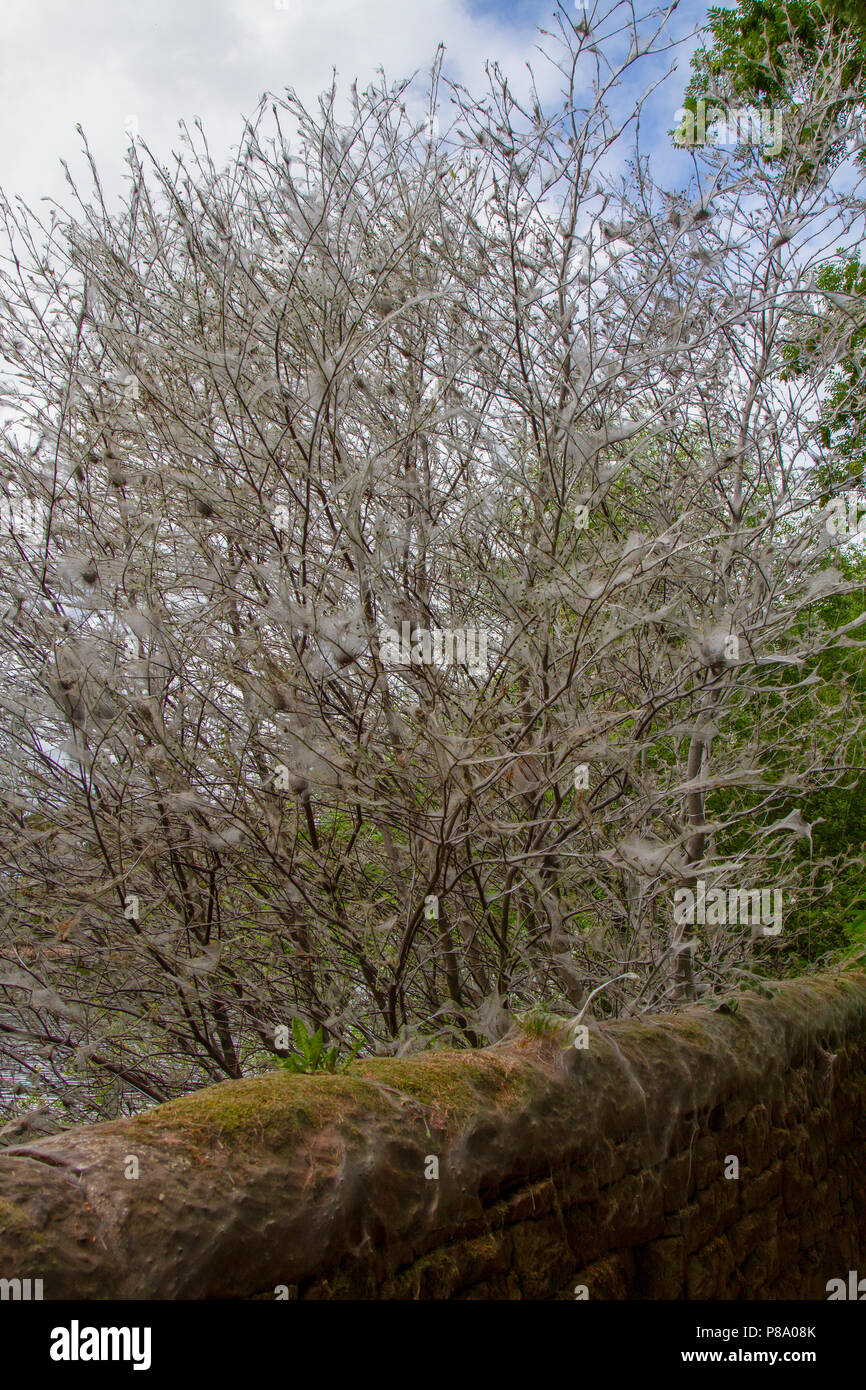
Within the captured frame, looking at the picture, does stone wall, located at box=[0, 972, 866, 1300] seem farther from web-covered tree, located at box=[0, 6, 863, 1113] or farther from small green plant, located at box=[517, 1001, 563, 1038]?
web-covered tree, located at box=[0, 6, 863, 1113]

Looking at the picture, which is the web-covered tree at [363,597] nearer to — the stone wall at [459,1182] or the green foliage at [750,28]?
the stone wall at [459,1182]

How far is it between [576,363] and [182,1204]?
12.0 ft

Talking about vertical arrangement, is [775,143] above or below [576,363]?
above

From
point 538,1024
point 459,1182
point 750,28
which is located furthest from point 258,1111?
point 750,28

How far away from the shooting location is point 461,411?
3.48m

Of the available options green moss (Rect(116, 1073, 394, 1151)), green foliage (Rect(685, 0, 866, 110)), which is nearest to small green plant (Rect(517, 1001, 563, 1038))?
green moss (Rect(116, 1073, 394, 1151))

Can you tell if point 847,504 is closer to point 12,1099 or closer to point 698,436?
point 698,436

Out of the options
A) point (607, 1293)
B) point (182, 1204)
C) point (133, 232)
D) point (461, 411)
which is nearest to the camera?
point (182, 1204)

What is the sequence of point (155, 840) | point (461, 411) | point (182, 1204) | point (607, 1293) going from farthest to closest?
point (155, 840) → point (461, 411) → point (607, 1293) → point (182, 1204)

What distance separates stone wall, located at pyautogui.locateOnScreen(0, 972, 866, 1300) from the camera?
151 centimetres

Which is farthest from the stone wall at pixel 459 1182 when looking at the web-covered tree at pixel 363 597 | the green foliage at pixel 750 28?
the green foliage at pixel 750 28

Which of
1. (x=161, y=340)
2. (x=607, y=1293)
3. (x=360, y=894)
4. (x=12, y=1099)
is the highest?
(x=161, y=340)

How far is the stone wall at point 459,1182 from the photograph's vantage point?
151 cm

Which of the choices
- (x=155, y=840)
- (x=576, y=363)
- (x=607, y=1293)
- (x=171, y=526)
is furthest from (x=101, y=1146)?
(x=576, y=363)
